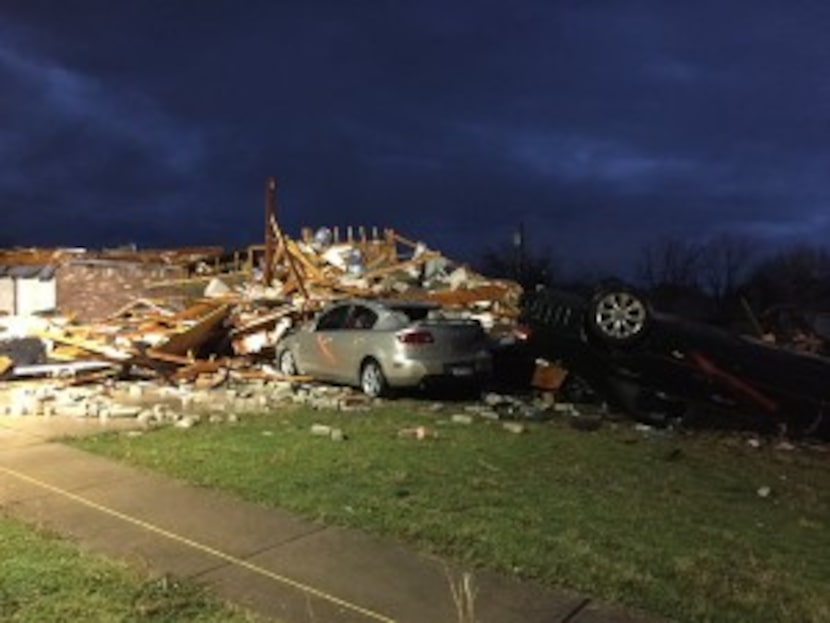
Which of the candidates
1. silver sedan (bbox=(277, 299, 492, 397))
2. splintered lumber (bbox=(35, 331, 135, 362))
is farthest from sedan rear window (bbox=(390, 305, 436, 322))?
splintered lumber (bbox=(35, 331, 135, 362))

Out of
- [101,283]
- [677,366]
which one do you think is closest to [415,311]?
[677,366]

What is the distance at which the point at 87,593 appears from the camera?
573 centimetres

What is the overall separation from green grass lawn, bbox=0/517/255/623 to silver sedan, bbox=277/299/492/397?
29.2 feet

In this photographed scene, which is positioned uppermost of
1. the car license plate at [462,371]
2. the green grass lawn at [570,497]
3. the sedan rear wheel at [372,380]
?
the car license plate at [462,371]

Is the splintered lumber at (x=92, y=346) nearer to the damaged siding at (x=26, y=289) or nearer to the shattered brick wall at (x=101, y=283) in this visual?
the shattered brick wall at (x=101, y=283)

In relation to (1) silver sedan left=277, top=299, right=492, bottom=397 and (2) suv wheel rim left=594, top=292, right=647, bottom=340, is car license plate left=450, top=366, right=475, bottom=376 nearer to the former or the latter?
(1) silver sedan left=277, top=299, right=492, bottom=397

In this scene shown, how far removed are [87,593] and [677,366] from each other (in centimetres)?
850

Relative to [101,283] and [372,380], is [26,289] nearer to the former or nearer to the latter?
[101,283]

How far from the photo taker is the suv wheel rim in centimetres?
1258

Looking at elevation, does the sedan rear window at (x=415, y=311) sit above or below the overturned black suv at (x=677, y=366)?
above

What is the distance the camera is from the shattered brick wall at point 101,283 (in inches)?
1267

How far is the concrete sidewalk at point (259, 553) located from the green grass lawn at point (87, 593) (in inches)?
8.1

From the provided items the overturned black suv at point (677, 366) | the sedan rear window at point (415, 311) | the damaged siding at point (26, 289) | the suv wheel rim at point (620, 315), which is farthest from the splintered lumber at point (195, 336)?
the damaged siding at point (26, 289)

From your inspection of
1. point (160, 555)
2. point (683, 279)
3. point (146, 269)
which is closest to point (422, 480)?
point (160, 555)
